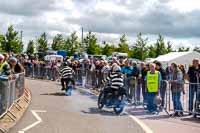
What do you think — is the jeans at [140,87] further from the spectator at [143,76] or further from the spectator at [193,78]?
the spectator at [193,78]

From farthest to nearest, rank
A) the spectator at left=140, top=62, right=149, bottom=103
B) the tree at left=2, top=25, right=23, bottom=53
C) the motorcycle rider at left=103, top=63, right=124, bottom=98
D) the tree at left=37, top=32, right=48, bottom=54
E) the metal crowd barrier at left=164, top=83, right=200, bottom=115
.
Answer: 1. the tree at left=37, top=32, right=48, bottom=54
2. the tree at left=2, top=25, right=23, bottom=53
3. the spectator at left=140, top=62, right=149, bottom=103
4. the motorcycle rider at left=103, top=63, right=124, bottom=98
5. the metal crowd barrier at left=164, top=83, right=200, bottom=115

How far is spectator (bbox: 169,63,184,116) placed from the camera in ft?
54.0

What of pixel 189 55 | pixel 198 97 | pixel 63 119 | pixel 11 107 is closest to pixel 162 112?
pixel 198 97

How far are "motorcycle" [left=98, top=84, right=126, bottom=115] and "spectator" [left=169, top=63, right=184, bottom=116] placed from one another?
5.57ft

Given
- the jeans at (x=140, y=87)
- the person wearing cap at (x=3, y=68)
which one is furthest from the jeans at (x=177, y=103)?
the person wearing cap at (x=3, y=68)

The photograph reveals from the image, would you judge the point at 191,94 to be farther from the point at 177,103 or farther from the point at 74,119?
Result: the point at 74,119

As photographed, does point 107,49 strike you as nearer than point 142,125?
No

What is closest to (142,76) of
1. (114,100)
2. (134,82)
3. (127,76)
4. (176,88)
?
(134,82)

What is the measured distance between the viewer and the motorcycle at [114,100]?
660 inches

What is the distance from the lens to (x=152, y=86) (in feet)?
56.8

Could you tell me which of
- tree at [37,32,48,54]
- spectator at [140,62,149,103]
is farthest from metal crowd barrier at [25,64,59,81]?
tree at [37,32,48,54]

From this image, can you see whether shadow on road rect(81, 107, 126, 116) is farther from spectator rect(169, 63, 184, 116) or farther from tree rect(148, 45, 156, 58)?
tree rect(148, 45, 156, 58)

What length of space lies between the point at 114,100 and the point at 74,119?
2791mm

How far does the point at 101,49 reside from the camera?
85.8 meters
